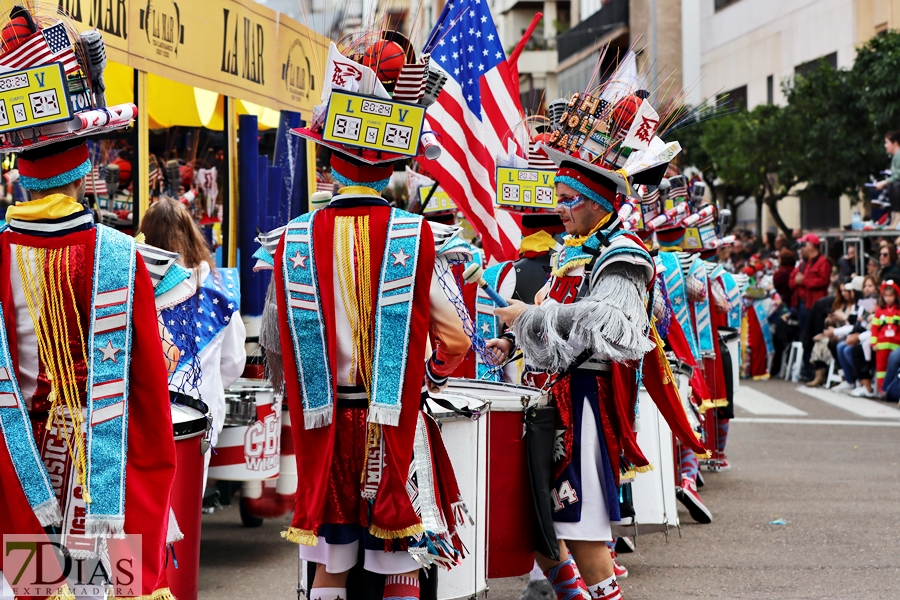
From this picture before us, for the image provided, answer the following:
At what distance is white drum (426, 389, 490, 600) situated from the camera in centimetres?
453

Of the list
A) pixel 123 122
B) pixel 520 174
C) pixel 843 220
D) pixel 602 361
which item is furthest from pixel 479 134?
pixel 843 220

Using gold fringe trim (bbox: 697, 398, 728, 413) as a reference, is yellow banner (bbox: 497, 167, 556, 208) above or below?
above

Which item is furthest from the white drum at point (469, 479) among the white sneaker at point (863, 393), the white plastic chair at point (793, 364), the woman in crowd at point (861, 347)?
the white plastic chair at point (793, 364)

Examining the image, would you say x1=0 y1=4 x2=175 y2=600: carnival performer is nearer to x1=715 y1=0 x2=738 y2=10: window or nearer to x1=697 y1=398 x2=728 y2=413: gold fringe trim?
x1=697 y1=398 x2=728 y2=413: gold fringe trim

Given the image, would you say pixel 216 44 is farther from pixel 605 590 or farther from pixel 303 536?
pixel 303 536

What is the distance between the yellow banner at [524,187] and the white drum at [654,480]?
4.03 ft

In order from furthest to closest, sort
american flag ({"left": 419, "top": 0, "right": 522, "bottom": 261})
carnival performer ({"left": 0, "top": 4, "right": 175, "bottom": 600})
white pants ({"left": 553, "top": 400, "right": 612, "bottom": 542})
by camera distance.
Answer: american flag ({"left": 419, "top": 0, "right": 522, "bottom": 261}), white pants ({"left": 553, "top": 400, "right": 612, "bottom": 542}), carnival performer ({"left": 0, "top": 4, "right": 175, "bottom": 600})

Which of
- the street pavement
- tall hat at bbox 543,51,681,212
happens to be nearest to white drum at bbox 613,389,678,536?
the street pavement

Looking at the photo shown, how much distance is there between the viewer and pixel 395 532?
12.8 ft

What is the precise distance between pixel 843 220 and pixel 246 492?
82.5 ft

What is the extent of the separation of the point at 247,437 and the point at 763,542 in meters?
3.17

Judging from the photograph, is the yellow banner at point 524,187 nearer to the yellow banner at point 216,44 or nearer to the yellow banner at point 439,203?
the yellow banner at point 216,44

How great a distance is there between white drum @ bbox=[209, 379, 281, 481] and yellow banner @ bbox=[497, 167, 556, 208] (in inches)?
66.9

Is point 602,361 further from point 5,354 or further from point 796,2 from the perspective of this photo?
point 796,2
